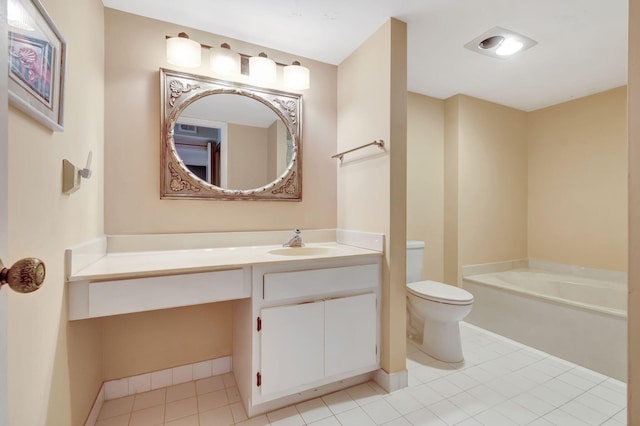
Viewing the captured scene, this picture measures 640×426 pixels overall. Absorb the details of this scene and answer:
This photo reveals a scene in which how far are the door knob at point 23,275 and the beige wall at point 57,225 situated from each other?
0.44 meters

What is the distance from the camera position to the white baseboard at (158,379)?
5.04 ft

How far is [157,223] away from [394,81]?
1639 mm

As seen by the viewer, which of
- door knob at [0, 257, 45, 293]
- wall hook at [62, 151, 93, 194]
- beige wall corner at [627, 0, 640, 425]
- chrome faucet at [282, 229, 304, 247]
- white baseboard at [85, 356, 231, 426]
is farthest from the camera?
chrome faucet at [282, 229, 304, 247]

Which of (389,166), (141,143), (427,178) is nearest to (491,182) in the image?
(427,178)

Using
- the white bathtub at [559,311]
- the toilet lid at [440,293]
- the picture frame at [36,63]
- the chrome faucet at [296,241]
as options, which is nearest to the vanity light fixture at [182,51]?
the picture frame at [36,63]

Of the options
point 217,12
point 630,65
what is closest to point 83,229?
point 217,12

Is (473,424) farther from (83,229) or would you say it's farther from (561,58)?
(561,58)

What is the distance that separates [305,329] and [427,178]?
6.40ft

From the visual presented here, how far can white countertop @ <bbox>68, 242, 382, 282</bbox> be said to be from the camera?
1.16 metres

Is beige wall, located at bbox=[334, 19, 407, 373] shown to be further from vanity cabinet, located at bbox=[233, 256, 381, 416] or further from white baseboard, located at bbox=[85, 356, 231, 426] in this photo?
white baseboard, located at bbox=[85, 356, 231, 426]

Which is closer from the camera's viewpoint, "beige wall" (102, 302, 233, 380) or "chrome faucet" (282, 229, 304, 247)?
"beige wall" (102, 302, 233, 380)

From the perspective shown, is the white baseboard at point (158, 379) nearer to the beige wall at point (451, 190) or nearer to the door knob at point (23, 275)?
the door knob at point (23, 275)

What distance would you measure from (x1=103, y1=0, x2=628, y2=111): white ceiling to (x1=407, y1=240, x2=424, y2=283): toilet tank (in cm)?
144

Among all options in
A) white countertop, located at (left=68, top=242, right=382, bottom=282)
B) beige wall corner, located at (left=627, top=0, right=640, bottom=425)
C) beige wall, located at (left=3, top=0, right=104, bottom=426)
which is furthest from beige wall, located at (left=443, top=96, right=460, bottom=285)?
beige wall, located at (left=3, top=0, right=104, bottom=426)
